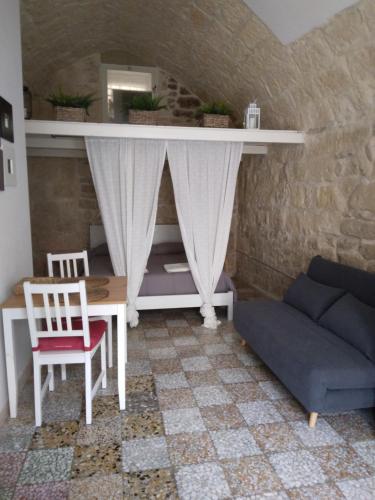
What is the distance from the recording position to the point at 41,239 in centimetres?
532

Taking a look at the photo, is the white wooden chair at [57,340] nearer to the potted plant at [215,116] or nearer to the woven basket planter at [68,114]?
the woven basket planter at [68,114]

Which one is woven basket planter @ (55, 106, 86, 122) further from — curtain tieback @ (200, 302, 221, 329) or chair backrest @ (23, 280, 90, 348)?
curtain tieback @ (200, 302, 221, 329)

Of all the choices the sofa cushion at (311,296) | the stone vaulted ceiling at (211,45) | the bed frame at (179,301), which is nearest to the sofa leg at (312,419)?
the sofa cushion at (311,296)

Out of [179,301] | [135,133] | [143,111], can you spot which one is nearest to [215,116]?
[143,111]

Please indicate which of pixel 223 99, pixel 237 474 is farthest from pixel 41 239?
pixel 237 474

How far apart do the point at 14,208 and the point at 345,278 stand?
2.55 meters

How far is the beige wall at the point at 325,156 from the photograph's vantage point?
2670 millimetres

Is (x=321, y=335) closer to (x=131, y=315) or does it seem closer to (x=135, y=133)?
(x=131, y=315)

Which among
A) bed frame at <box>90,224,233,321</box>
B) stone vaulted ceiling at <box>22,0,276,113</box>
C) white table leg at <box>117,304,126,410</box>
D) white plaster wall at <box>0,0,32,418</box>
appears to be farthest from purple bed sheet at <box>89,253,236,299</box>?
stone vaulted ceiling at <box>22,0,276,113</box>

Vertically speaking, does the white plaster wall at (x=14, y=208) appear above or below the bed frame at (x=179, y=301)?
above

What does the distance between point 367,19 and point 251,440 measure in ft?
8.98

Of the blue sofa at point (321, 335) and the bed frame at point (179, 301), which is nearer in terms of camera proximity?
the blue sofa at point (321, 335)

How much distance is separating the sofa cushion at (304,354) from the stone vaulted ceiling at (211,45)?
1.87 m

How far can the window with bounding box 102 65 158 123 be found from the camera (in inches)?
203
